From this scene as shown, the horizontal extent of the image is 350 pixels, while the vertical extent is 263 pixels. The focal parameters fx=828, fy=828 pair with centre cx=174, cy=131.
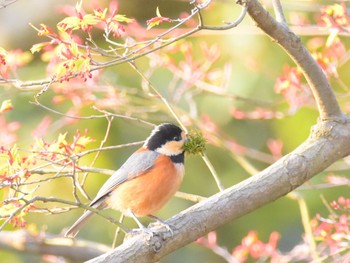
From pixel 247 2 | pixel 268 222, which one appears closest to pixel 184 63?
pixel 247 2

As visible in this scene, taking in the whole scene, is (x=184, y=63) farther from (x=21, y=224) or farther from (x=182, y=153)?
(x=21, y=224)

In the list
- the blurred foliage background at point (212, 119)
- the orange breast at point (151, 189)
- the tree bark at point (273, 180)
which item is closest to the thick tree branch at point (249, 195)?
the tree bark at point (273, 180)

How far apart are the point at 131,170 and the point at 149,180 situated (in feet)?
0.32

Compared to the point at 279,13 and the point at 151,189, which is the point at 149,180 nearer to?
the point at 151,189

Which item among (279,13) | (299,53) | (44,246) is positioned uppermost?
(279,13)

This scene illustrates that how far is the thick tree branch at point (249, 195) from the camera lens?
9.09 feet

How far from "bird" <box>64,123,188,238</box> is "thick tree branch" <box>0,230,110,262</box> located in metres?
0.89

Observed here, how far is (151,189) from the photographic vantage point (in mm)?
3354

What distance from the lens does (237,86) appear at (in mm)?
5918

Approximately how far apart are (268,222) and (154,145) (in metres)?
2.81

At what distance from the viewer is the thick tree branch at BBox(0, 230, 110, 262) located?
4.32m

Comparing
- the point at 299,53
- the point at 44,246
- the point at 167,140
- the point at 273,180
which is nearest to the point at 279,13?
the point at 299,53

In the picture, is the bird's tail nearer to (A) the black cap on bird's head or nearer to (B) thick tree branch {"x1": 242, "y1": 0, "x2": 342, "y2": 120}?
(A) the black cap on bird's head

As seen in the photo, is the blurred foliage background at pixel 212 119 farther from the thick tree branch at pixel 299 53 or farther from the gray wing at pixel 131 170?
the thick tree branch at pixel 299 53
